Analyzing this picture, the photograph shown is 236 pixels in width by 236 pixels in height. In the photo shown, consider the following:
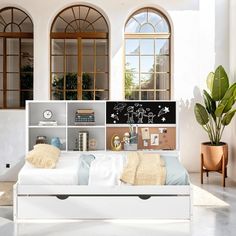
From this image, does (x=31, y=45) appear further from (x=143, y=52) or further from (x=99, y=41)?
(x=143, y=52)

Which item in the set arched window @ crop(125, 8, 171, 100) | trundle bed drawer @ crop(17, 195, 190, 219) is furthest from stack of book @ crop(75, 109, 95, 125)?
trundle bed drawer @ crop(17, 195, 190, 219)

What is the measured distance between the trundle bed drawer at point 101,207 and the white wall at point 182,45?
8.73ft

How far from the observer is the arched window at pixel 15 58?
7.90 metres

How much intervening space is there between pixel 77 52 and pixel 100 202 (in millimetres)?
3546

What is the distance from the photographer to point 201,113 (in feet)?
24.5

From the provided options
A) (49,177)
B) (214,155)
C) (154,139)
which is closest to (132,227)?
(49,177)

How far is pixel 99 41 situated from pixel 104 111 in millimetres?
1475

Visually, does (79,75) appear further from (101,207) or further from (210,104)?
(101,207)

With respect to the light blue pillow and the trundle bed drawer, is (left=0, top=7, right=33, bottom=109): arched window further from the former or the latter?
the trundle bed drawer

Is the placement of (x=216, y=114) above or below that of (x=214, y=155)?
above

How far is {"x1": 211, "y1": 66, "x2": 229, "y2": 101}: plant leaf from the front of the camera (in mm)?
7273

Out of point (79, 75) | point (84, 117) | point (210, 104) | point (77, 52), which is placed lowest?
point (84, 117)

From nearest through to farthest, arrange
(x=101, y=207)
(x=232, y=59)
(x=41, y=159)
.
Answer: (x=101, y=207), (x=41, y=159), (x=232, y=59)

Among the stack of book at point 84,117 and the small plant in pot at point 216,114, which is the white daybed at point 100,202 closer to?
the stack of book at point 84,117
